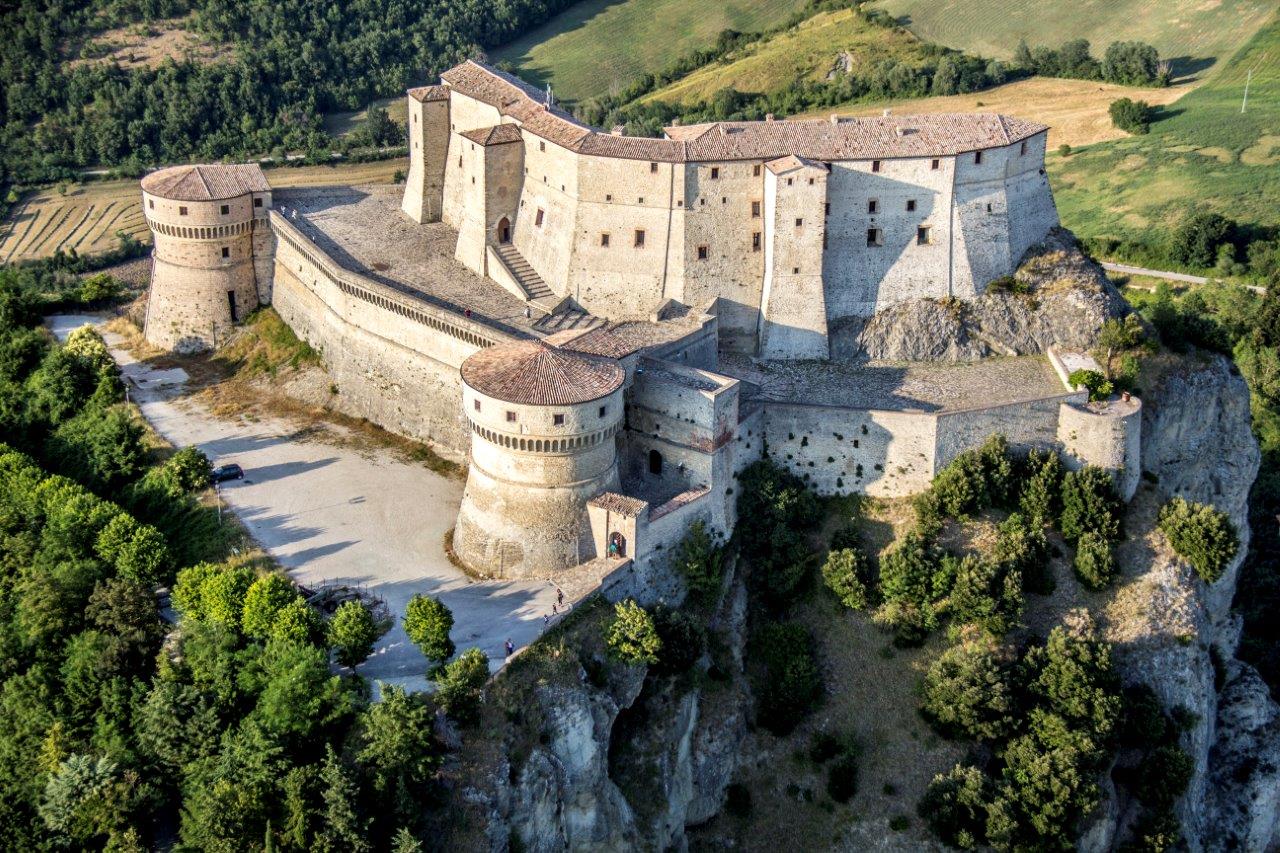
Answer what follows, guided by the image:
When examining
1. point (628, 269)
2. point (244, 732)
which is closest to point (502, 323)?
point (628, 269)

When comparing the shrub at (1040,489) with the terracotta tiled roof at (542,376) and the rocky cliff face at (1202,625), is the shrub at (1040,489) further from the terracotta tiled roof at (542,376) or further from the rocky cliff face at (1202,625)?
the terracotta tiled roof at (542,376)

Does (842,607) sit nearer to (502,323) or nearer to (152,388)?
(502,323)

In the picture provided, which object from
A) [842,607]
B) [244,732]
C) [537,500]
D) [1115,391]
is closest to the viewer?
[244,732]

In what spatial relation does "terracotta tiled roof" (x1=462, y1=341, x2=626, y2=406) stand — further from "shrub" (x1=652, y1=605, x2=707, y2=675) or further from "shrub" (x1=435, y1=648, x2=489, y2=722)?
"shrub" (x1=435, y1=648, x2=489, y2=722)

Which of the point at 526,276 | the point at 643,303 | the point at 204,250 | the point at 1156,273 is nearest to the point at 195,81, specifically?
the point at 204,250

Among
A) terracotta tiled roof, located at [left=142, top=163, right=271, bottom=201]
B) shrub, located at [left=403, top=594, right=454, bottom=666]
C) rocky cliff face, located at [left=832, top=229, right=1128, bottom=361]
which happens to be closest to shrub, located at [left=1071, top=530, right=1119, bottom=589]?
rocky cliff face, located at [left=832, top=229, right=1128, bottom=361]
